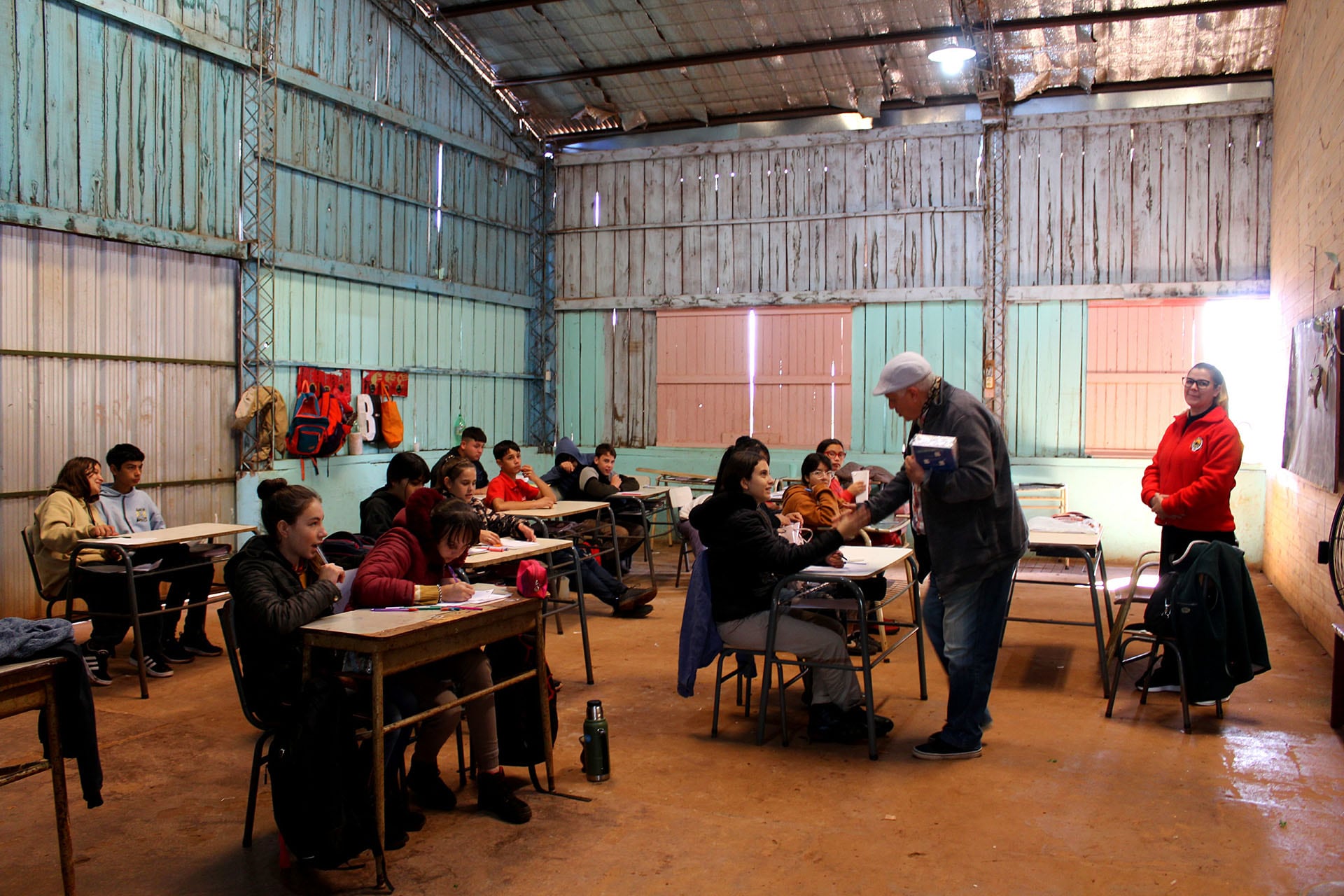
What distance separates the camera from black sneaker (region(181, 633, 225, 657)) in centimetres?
599

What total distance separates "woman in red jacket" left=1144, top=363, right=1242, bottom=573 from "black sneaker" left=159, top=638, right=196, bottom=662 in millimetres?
5264

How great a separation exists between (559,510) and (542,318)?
555cm

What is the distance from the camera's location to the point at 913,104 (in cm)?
1045

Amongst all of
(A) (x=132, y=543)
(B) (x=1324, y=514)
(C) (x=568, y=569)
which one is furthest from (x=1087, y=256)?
(A) (x=132, y=543)

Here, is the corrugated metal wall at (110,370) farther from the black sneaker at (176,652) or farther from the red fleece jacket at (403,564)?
the red fleece jacket at (403,564)

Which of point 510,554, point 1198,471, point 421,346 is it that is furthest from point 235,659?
point 421,346

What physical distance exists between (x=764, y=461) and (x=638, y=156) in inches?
313

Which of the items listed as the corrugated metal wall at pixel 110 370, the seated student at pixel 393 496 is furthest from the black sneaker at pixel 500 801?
the corrugated metal wall at pixel 110 370

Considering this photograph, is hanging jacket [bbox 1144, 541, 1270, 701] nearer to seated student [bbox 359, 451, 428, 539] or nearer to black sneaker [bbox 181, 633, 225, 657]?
seated student [bbox 359, 451, 428, 539]

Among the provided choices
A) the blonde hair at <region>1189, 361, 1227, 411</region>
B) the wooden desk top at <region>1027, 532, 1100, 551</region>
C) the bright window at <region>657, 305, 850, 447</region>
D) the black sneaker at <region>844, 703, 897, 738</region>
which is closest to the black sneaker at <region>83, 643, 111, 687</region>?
the black sneaker at <region>844, 703, 897, 738</region>

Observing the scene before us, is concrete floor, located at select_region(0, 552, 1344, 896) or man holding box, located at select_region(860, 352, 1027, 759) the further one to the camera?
man holding box, located at select_region(860, 352, 1027, 759)

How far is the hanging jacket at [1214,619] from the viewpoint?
4.39 metres

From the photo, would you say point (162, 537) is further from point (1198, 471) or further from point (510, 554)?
point (1198, 471)

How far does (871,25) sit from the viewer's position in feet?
30.7
